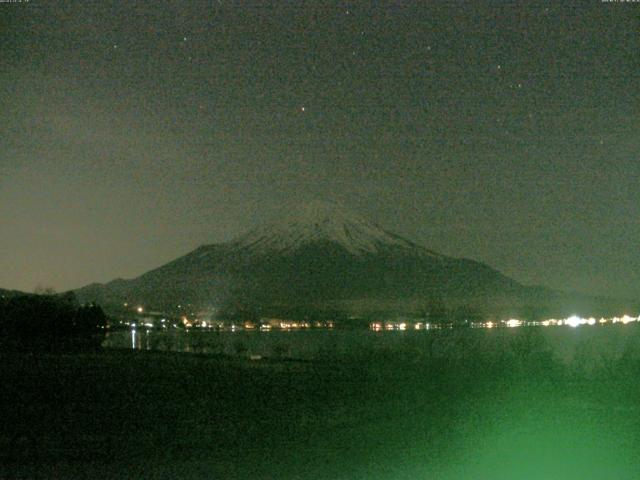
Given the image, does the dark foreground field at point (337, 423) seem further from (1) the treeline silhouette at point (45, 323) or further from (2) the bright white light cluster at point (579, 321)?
(2) the bright white light cluster at point (579, 321)

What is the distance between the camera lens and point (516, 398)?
1875 centimetres

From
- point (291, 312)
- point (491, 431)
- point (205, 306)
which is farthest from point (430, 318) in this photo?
point (205, 306)

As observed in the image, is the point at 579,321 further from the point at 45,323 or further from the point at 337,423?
the point at 337,423

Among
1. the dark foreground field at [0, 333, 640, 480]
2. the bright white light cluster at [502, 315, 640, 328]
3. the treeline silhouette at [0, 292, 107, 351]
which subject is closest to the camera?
the dark foreground field at [0, 333, 640, 480]

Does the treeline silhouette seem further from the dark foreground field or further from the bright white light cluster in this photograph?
the dark foreground field

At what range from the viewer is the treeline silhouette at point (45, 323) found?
5450 centimetres

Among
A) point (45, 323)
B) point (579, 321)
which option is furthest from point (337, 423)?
point (579, 321)

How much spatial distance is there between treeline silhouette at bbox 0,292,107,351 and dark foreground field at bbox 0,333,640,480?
2871cm

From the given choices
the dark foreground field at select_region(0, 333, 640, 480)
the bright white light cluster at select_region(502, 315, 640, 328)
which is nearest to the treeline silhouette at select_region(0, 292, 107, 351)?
the bright white light cluster at select_region(502, 315, 640, 328)

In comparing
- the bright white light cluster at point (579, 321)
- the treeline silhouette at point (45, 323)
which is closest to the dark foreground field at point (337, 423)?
the treeline silhouette at point (45, 323)

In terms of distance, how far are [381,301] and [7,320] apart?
185 ft

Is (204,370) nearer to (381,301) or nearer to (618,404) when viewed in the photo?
(618,404)

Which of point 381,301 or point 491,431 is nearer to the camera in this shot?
point 491,431

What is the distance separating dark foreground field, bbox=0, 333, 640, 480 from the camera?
12.1 m
